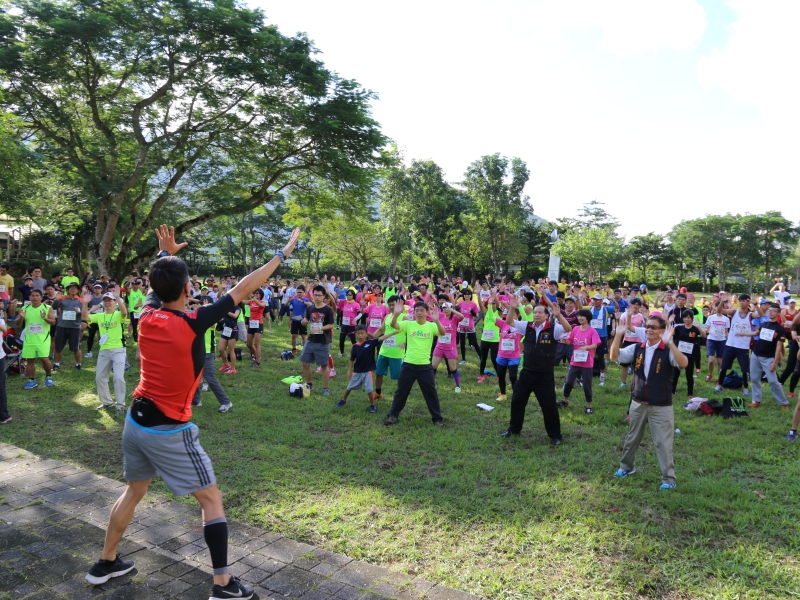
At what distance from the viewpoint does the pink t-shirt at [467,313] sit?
1117 cm

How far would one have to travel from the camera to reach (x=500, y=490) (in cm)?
516

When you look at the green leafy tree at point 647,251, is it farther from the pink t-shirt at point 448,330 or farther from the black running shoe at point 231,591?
the black running shoe at point 231,591

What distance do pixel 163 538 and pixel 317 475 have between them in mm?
1856

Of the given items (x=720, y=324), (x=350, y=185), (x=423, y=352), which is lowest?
(x=423, y=352)

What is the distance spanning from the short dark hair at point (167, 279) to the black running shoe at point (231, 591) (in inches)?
66.1

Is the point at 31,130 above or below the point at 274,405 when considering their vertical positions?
above

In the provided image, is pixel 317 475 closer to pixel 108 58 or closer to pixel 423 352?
pixel 423 352

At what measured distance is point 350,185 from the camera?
21891mm

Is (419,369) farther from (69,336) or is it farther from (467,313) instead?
(69,336)

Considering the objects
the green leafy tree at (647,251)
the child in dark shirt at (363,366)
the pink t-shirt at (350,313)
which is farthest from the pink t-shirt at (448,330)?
the green leafy tree at (647,251)

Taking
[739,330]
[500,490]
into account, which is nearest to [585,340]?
[739,330]

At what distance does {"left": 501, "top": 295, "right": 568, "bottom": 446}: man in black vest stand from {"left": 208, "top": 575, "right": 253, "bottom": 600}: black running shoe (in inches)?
178

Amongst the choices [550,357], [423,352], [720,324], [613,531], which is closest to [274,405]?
[423,352]

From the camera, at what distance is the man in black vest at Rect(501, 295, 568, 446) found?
6.62 m
